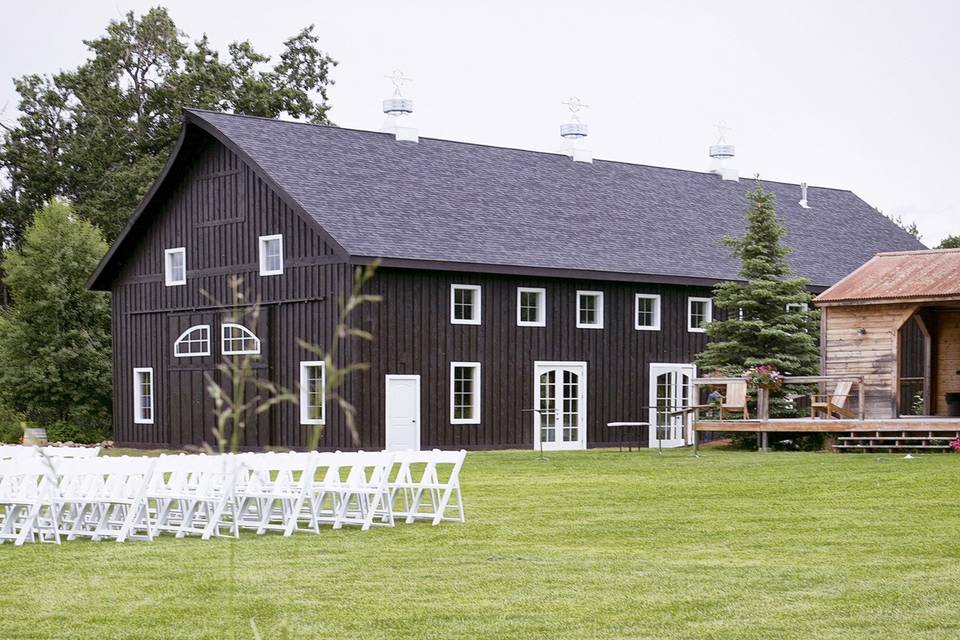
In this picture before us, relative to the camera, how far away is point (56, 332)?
36.3m

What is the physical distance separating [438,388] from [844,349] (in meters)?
7.24

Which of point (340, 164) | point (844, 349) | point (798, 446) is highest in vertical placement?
point (340, 164)

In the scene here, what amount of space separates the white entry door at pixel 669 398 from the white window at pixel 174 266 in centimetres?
965

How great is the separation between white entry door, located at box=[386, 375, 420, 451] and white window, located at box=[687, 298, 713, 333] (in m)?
6.84

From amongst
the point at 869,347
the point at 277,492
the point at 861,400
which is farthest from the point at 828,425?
the point at 277,492

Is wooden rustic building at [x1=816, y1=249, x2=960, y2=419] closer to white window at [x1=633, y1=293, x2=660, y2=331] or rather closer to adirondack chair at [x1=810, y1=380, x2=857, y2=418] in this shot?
adirondack chair at [x1=810, y1=380, x2=857, y2=418]

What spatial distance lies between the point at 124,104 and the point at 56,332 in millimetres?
12502

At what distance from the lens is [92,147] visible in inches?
1836

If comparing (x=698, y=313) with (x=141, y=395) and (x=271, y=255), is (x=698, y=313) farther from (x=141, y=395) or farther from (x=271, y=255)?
(x=141, y=395)

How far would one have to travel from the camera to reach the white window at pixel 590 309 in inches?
1175

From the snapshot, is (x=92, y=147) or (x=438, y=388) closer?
(x=438, y=388)

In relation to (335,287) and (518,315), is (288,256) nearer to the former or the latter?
(335,287)

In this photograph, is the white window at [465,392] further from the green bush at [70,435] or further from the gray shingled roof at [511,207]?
the green bush at [70,435]

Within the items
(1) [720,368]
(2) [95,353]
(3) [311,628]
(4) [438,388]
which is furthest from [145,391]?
(3) [311,628]
